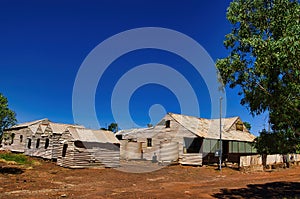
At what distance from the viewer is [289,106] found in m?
10.2

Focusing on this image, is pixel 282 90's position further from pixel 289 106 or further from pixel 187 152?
pixel 187 152

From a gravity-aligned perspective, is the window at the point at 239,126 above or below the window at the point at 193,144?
above

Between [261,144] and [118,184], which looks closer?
[261,144]

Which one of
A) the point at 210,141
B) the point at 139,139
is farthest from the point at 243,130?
the point at 139,139

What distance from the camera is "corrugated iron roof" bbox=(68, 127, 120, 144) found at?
25.6m

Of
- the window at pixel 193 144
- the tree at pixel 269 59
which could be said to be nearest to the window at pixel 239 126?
the window at pixel 193 144

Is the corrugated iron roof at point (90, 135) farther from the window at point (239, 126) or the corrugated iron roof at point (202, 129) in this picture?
the window at point (239, 126)

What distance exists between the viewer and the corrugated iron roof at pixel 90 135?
25.6 m

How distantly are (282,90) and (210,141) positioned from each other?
25.0m

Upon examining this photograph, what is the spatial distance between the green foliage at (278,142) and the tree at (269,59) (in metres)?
0.35

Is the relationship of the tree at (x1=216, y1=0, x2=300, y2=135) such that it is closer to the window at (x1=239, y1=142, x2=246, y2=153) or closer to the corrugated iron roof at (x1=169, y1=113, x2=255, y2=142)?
the corrugated iron roof at (x1=169, y1=113, x2=255, y2=142)

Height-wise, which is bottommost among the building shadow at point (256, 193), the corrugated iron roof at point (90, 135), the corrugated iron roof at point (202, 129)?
the building shadow at point (256, 193)

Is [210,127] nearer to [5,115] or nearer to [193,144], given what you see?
[193,144]

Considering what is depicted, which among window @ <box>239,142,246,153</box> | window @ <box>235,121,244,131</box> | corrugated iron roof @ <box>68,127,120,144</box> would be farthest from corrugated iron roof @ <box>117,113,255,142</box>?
corrugated iron roof @ <box>68,127,120,144</box>
